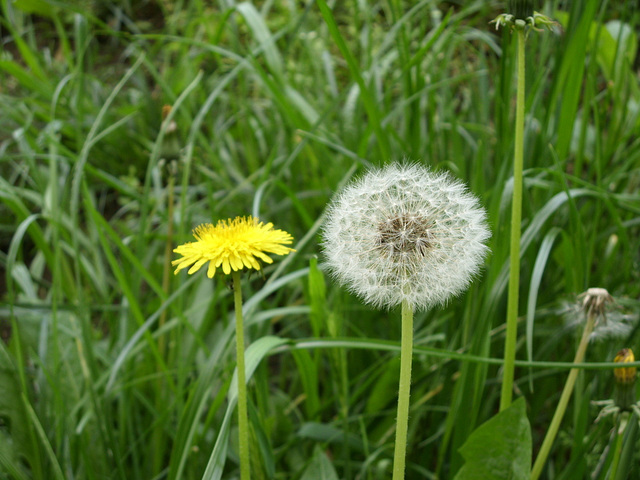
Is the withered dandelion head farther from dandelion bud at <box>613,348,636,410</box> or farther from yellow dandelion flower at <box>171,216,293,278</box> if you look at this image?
dandelion bud at <box>613,348,636,410</box>

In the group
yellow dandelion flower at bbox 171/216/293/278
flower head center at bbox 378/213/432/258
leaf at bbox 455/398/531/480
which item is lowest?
leaf at bbox 455/398/531/480

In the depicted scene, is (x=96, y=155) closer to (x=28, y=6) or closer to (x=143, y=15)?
(x=28, y=6)

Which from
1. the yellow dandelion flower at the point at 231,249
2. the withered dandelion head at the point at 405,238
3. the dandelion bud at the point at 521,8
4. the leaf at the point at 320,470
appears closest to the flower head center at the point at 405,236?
the withered dandelion head at the point at 405,238

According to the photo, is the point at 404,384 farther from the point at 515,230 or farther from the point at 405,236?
→ the point at 515,230

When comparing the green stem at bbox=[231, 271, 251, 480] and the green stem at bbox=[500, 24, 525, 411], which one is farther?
the green stem at bbox=[500, 24, 525, 411]

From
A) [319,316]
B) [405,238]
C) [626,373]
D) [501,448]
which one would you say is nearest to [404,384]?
[405,238]

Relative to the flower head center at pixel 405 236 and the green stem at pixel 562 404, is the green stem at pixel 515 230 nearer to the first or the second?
the green stem at pixel 562 404

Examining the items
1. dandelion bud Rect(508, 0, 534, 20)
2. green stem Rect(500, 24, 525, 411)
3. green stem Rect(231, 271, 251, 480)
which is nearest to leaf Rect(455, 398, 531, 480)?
green stem Rect(500, 24, 525, 411)

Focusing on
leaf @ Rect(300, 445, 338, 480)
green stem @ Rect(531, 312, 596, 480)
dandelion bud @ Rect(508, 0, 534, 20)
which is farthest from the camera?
leaf @ Rect(300, 445, 338, 480)
